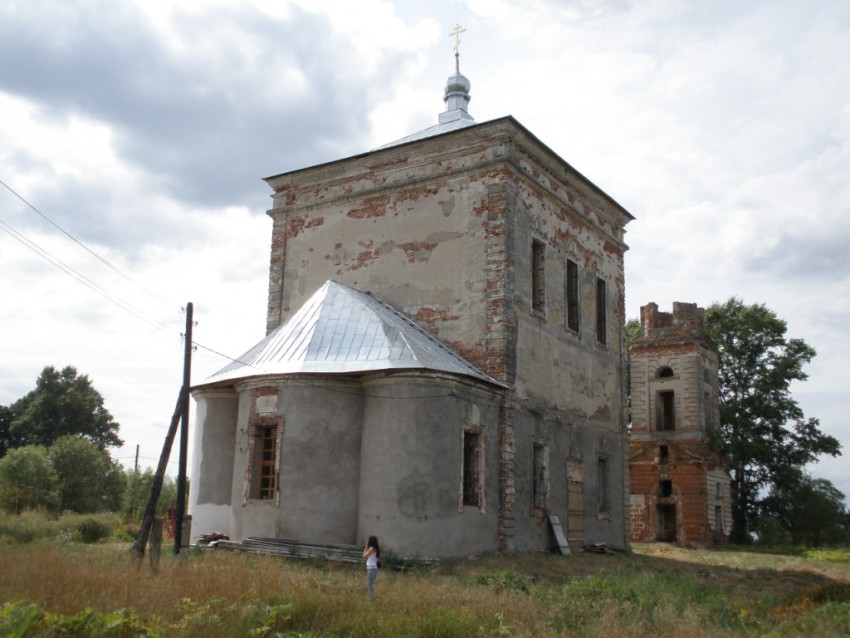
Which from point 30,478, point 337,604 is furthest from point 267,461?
point 30,478

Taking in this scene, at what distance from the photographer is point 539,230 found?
2033 centimetres

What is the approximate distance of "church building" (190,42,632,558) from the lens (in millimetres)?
15867

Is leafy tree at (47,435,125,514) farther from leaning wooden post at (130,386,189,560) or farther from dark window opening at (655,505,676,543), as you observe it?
dark window opening at (655,505,676,543)

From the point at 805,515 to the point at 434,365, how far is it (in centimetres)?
3037

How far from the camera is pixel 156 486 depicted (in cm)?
1371

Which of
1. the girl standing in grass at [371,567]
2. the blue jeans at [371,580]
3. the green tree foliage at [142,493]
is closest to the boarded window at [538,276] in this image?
the girl standing in grass at [371,567]

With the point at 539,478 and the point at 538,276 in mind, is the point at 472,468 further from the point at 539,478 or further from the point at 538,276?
the point at 538,276

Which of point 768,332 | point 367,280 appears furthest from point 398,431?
point 768,332

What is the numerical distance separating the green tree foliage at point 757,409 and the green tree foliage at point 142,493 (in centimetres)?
2342

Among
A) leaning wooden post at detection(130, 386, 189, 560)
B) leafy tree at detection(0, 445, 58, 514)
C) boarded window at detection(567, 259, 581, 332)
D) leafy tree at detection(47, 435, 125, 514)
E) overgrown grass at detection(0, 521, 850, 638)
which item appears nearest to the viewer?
overgrown grass at detection(0, 521, 850, 638)

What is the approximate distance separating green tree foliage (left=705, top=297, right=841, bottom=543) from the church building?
59.9ft

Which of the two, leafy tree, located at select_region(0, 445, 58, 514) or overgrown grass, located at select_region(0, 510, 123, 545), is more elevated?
leafy tree, located at select_region(0, 445, 58, 514)

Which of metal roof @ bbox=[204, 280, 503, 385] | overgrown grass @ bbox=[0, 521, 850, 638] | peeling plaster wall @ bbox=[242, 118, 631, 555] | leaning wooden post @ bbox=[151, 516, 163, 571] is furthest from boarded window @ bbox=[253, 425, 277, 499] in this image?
leaning wooden post @ bbox=[151, 516, 163, 571]

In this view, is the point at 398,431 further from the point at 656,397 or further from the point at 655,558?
the point at 656,397
